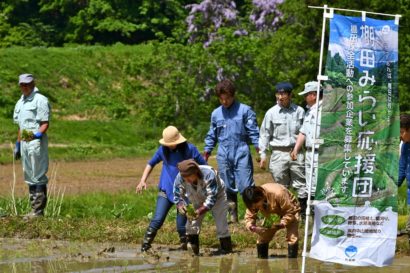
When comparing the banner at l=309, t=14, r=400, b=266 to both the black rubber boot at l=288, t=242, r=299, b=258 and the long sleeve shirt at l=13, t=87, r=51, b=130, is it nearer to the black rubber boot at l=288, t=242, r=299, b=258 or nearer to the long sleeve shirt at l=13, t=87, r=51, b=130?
the black rubber boot at l=288, t=242, r=299, b=258

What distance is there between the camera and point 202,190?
12203 millimetres

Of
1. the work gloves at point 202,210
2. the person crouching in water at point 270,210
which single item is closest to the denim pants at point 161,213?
the work gloves at point 202,210

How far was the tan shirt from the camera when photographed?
1180cm

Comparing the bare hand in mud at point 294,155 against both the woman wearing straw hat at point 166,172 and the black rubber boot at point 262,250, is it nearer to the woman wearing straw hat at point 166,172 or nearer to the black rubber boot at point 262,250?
the woman wearing straw hat at point 166,172

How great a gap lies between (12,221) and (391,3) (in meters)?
13.1

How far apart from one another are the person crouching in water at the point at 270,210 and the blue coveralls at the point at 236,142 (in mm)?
1583

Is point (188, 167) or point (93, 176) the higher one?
point (188, 167)

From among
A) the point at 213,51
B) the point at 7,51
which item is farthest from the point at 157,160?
the point at 7,51

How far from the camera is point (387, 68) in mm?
9883

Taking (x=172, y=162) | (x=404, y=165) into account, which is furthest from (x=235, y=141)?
(x=404, y=165)

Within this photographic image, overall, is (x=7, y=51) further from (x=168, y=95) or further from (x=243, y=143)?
(x=243, y=143)

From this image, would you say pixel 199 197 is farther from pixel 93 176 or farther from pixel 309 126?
pixel 93 176

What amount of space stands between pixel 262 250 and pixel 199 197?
0.85 metres

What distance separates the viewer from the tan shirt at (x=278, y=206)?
11805mm
